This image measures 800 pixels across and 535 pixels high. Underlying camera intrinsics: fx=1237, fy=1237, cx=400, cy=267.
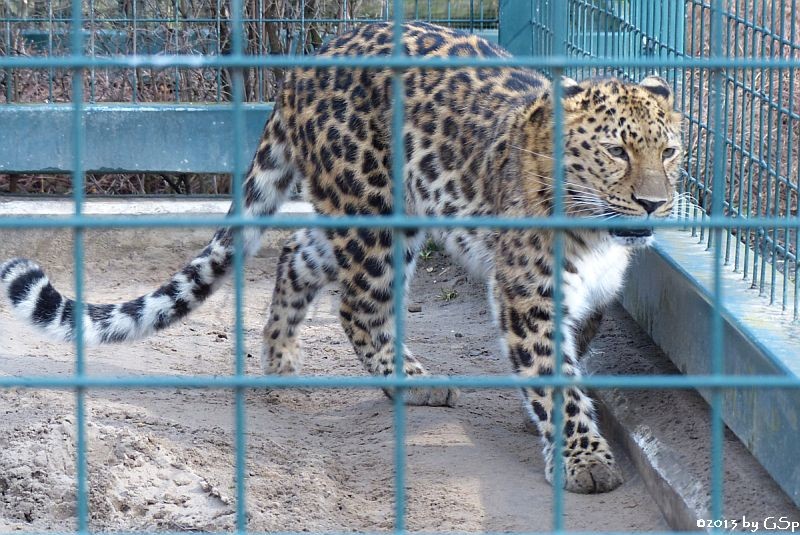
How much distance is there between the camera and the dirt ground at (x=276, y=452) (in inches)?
156

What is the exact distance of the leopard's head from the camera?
→ 13.9 feet

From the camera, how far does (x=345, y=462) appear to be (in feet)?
15.0

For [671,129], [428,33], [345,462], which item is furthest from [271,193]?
[671,129]

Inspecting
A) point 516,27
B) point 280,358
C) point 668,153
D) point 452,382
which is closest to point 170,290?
point 280,358

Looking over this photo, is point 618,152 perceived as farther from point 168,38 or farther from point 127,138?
point 168,38

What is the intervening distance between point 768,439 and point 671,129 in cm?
129

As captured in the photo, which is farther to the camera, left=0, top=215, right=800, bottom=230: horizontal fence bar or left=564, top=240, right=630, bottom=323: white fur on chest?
left=564, top=240, right=630, bottom=323: white fur on chest

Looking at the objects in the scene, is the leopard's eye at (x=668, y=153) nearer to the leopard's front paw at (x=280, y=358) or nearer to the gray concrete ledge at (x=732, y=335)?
the gray concrete ledge at (x=732, y=335)

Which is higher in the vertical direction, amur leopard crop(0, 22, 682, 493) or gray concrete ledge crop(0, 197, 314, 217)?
amur leopard crop(0, 22, 682, 493)

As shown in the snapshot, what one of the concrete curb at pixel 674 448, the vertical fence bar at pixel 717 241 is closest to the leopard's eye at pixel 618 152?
the concrete curb at pixel 674 448

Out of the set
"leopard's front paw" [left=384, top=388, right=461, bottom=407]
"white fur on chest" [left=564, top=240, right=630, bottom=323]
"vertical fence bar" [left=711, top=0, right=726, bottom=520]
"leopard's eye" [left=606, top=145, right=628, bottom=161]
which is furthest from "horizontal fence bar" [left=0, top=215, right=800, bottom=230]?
"leopard's front paw" [left=384, top=388, right=461, bottom=407]

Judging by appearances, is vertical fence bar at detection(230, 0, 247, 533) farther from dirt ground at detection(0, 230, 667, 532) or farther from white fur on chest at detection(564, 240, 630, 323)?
white fur on chest at detection(564, 240, 630, 323)

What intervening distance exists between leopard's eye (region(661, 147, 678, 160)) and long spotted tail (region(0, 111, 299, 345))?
1739 mm

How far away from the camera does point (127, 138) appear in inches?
280
